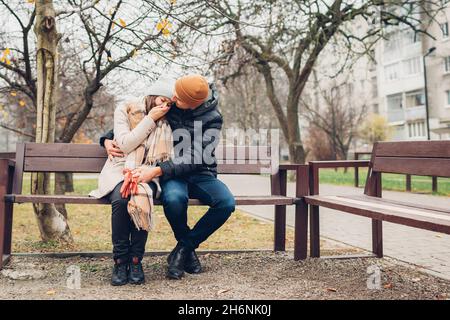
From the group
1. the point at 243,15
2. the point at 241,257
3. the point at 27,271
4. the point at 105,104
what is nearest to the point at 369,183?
the point at 241,257

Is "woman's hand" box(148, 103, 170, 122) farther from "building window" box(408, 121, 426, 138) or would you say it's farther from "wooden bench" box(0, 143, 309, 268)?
"building window" box(408, 121, 426, 138)

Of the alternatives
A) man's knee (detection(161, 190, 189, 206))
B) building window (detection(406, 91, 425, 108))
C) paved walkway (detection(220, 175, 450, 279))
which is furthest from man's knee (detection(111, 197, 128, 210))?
building window (detection(406, 91, 425, 108))

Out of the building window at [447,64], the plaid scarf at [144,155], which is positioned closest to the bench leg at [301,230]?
the plaid scarf at [144,155]

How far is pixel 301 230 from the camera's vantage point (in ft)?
14.4

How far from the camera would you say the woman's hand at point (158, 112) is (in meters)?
3.79

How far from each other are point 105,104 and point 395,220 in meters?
11.2

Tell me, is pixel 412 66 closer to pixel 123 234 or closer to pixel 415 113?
pixel 415 113

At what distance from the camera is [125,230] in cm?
354

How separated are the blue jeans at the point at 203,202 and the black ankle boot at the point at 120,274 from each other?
51 centimetres

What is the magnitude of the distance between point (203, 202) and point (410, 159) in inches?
68.8

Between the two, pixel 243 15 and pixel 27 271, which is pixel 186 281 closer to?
pixel 27 271

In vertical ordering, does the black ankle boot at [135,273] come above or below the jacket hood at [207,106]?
below

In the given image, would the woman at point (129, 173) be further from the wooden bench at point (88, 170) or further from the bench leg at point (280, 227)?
the bench leg at point (280, 227)

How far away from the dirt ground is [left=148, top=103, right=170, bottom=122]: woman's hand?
1264 millimetres
